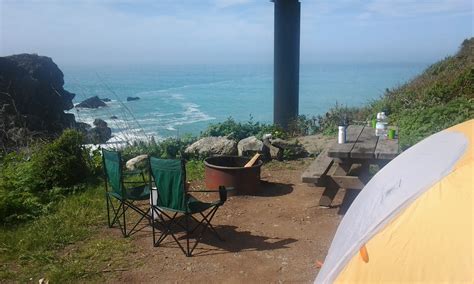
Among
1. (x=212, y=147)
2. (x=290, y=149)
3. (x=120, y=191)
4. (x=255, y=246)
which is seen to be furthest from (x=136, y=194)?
(x=290, y=149)

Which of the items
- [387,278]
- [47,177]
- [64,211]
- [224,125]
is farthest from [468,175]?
[224,125]

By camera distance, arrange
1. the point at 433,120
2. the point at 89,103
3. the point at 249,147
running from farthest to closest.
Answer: the point at 89,103, the point at 433,120, the point at 249,147

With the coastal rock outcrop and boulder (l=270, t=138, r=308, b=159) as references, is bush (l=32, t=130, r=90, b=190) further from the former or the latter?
the coastal rock outcrop

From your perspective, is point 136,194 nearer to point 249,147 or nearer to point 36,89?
point 249,147

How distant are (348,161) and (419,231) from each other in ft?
12.3

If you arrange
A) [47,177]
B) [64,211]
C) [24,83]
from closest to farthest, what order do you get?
[64,211] → [47,177] → [24,83]

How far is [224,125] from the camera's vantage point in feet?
33.4

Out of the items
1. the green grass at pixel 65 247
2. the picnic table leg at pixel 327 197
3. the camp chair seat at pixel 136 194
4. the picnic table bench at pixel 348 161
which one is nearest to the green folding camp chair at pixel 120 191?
the camp chair seat at pixel 136 194

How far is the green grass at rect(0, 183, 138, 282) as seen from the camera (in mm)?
4246

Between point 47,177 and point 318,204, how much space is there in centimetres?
404

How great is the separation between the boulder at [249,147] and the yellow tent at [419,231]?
5.43 meters

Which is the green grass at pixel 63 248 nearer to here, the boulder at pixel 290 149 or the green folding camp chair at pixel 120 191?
the green folding camp chair at pixel 120 191

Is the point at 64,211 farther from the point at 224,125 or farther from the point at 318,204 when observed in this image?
the point at 224,125

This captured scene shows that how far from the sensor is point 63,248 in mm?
4859
